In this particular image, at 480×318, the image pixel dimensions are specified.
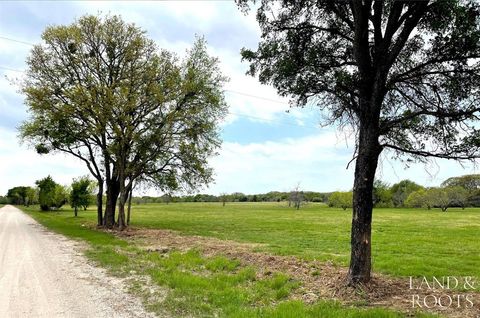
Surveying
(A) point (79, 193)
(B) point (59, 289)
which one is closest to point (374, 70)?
(B) point (59, 289)

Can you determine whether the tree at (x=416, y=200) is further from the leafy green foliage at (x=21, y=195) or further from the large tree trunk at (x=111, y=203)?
the leafy green foliage at (x=21, y=195)

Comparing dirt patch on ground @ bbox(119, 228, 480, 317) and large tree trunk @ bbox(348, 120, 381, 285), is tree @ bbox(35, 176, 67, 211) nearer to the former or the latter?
dirt patch on ground @ bbox(119, 228, 480, 317)

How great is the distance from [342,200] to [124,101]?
299 ft

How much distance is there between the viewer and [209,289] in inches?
365

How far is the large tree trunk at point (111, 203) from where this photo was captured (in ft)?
104

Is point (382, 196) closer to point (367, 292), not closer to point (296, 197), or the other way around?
point (296, 197)

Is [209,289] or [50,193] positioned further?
[50,193]

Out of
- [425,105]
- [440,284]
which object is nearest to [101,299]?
[440,284]

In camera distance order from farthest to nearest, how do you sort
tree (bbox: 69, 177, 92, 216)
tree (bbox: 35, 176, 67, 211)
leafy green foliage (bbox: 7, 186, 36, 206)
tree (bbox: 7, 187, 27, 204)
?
1. tree (bbox: 7, 187, 27, 204)
2. leafy green foliage (bbox: 7, 186, 36, 206)
3. tree (bbox: 35, 176, 67, 211)
4. tree (bbox: 69, 177, 92, 216)

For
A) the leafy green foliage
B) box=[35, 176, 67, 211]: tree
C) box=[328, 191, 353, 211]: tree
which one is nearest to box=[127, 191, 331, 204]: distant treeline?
box=[328, 191, 353, 211]: tree

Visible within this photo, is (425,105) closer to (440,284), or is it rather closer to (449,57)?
(449,57)

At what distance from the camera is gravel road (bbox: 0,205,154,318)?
754 cm

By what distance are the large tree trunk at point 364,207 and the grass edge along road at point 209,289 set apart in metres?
1.46

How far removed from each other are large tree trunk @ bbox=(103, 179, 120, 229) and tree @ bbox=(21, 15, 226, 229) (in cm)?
37
